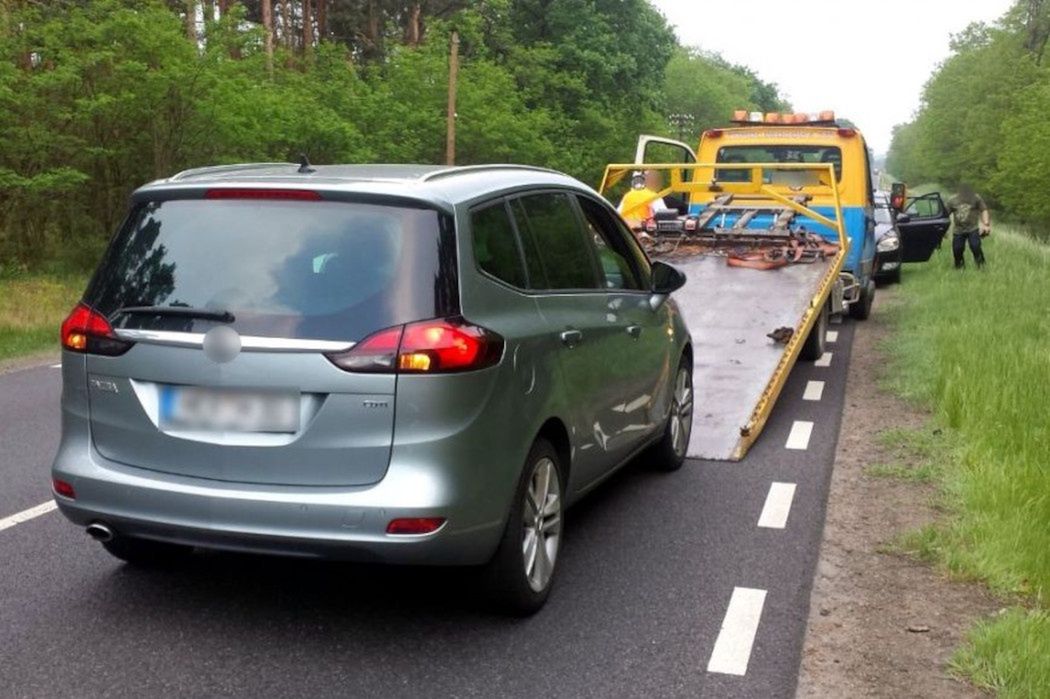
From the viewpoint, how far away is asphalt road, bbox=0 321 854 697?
424cm

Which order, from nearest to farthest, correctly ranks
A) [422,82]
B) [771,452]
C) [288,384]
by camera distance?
[288,384], [771,452], [422,82]

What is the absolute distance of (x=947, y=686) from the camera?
4.21m

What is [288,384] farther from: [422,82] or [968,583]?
[422,82]

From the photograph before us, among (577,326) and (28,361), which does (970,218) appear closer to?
(28,361)

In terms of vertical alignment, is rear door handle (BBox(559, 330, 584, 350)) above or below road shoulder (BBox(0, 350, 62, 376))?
above

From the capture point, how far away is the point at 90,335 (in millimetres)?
4574

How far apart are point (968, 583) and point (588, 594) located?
169 centimetres

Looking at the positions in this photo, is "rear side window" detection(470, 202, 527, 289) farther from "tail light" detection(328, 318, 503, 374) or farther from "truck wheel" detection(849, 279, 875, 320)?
"truck wheel" detection(849, 279, 875, 320)

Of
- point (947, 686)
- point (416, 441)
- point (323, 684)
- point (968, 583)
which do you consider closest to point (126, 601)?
point (323, 684)

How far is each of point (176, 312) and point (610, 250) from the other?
2619 millimetres

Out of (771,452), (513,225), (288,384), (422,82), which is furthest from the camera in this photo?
(422,82)

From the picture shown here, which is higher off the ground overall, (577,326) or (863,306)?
(577,326)

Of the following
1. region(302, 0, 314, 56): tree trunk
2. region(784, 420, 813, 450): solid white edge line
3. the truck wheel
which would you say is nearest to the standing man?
the truck wheel

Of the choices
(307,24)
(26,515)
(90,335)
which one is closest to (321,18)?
(307,24)
